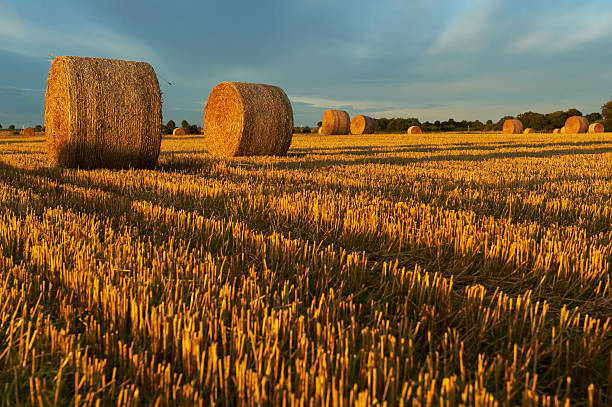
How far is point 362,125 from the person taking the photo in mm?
38750

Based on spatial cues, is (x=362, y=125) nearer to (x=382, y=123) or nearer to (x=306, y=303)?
(x=382, y=123)

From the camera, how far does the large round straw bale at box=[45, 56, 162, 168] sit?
26.2ft

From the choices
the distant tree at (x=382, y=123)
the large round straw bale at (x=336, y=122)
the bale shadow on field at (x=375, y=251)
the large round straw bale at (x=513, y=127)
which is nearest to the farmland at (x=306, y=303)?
the bale shadow on field at (x=375, y=251)

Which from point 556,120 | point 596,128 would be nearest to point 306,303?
point 596,128

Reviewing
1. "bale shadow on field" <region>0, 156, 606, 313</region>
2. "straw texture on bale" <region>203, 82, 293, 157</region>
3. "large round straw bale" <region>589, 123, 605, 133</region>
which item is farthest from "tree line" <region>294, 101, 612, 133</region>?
"bale shadow on field" <region>0, 156, 606, 313</region>

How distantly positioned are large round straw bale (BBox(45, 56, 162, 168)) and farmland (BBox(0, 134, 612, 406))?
331cm

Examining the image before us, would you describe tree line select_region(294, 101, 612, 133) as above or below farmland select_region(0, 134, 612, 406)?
above

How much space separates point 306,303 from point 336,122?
34720mm

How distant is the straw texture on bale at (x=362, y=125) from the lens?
38625 mm

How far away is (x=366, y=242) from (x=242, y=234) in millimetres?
1002

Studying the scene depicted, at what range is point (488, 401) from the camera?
4.54ft

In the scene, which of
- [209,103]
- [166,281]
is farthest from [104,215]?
[209,103]

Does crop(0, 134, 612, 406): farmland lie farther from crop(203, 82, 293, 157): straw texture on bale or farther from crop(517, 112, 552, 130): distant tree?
crop(517, 112, 552, 130): distant tree

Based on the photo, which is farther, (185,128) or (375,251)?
(185,128)
